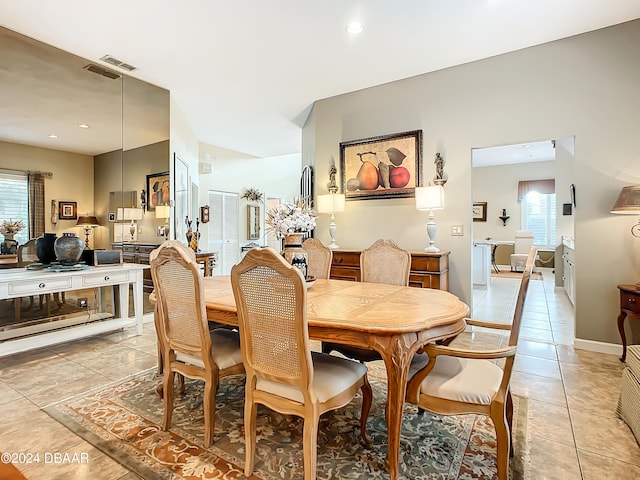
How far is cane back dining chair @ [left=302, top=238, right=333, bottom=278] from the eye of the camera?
10.3 ft

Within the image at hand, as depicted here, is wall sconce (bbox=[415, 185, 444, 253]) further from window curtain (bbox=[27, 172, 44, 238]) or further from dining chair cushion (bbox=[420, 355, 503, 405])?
window curtain (bbox=[27, 172, 44, 238])

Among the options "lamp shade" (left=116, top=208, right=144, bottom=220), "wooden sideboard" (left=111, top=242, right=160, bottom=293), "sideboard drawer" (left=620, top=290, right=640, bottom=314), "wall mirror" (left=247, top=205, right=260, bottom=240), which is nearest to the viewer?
"sideboard drawer" (left=620, top=290, right=640, bottom=314)

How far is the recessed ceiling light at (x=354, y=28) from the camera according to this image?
9.80 feet

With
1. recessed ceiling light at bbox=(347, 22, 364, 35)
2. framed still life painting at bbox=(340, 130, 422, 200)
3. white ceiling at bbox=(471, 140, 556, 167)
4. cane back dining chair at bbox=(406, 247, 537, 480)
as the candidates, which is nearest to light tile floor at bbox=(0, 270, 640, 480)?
cane back dining chair at bbox=(406, 247, 537, 480)

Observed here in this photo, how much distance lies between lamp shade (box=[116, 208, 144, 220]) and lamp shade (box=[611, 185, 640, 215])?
4904mm

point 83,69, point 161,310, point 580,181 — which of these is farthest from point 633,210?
point 83,69

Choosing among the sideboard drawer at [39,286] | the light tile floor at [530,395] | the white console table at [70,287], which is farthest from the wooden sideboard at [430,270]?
the sideboard drawer at [39,286]

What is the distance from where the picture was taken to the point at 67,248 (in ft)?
10.9

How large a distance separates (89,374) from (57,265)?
1.17 metres

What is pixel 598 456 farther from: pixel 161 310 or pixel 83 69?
pixel 83 69

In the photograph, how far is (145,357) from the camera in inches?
124

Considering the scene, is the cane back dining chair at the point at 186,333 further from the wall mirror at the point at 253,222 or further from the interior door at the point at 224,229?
the wall mirror at the point at 253,222

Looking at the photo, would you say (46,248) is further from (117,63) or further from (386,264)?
(386,264)

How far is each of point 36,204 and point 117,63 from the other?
1718 millimetres
